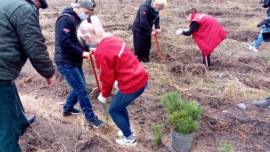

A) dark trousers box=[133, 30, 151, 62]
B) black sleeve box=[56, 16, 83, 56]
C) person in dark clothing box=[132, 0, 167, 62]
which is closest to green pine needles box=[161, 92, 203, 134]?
black sleeve box=[56, 16, 83, 56]

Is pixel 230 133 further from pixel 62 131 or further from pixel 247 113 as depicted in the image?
pixel 62 131

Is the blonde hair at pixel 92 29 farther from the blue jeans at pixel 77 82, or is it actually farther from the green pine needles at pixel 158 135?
the green pine needles at pixel 158 135

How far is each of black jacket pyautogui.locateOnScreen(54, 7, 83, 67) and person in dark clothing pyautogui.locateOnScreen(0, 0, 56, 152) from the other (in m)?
0.42

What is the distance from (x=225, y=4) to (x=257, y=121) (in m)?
11.5

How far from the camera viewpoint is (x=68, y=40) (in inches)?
122

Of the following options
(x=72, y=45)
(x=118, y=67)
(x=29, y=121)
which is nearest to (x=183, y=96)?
(x=118, y=67)

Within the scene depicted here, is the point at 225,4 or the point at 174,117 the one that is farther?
the point at 225,4

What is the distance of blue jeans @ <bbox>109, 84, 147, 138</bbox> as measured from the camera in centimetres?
289

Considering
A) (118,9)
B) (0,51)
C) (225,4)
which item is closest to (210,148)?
(0,51)

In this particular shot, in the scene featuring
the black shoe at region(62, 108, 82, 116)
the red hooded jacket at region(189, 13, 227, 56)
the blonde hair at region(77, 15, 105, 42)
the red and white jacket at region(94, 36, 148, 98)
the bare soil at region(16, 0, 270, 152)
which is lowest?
the bare soil at region(16, 0, 270, 152)

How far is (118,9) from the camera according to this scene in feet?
41.6

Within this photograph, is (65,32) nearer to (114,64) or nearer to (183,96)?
(114,64)

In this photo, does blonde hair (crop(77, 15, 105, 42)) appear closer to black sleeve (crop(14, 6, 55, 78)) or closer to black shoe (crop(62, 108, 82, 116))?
black sleeve (crop(14, 6, 55, 78))

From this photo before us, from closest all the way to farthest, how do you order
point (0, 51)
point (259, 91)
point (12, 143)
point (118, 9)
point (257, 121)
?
1. point (0, 51)
2. point (12, 143)
3. point (257, 121)
4. point (259, 91)
5. point (118, 9)
